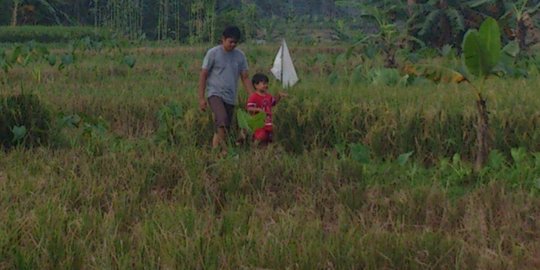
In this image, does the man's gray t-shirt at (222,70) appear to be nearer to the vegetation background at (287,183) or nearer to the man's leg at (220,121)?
the man's leg at (220,121)

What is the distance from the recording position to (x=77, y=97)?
23.8 ft

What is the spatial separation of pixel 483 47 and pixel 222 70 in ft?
6.57

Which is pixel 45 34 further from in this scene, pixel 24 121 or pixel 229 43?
pixel 229 43

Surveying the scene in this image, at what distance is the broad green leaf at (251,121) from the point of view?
5.05 metres

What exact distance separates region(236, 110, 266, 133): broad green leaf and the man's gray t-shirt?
1.39 feet

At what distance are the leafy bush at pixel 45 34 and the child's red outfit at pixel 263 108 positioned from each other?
51.8 ft

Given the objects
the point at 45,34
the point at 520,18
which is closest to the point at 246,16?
the point at 45,34

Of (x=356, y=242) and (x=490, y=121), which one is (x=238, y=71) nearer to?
(x=490, y=121)

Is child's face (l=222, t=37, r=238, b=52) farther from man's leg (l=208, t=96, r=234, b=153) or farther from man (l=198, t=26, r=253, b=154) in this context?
man's leg (l=208, t=96, r=234, b=153)

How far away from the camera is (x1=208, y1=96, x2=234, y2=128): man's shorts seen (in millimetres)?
5422

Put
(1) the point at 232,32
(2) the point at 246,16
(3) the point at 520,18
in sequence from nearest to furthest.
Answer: (1) the point at 232,32
(3) the point at 520,18
(2) the point at 246,16

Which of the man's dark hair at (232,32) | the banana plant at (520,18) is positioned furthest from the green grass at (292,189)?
the banana plant at (520,18)

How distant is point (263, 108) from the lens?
541cm

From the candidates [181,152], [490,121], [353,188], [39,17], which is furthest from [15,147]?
[39,17]
